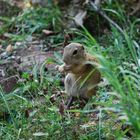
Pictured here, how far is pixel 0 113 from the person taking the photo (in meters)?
4.69

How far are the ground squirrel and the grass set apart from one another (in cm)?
10

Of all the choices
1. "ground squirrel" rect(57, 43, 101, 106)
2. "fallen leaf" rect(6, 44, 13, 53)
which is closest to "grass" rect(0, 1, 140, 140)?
"ground squirrel" rect(57, 43, 101, 106)

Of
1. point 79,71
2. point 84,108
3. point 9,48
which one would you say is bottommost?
point 9,48

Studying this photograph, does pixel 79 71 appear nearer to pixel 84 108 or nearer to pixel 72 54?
pixel 72 54

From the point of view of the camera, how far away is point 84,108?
440 centimetres

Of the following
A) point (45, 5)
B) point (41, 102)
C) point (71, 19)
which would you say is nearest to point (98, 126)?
point (41, 102)

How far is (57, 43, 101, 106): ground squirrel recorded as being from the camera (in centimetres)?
438

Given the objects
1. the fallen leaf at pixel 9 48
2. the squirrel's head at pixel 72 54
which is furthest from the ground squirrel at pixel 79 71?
the fallen leaf at pixel 9 48

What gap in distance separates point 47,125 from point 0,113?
53cm

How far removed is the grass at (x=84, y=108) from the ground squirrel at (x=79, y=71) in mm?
98

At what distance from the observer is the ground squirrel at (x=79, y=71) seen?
438 cm

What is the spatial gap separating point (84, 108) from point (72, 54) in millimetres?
410

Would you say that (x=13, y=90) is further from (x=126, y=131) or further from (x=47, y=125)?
(x=126, y=131)

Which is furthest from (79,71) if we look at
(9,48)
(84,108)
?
(9,48)
